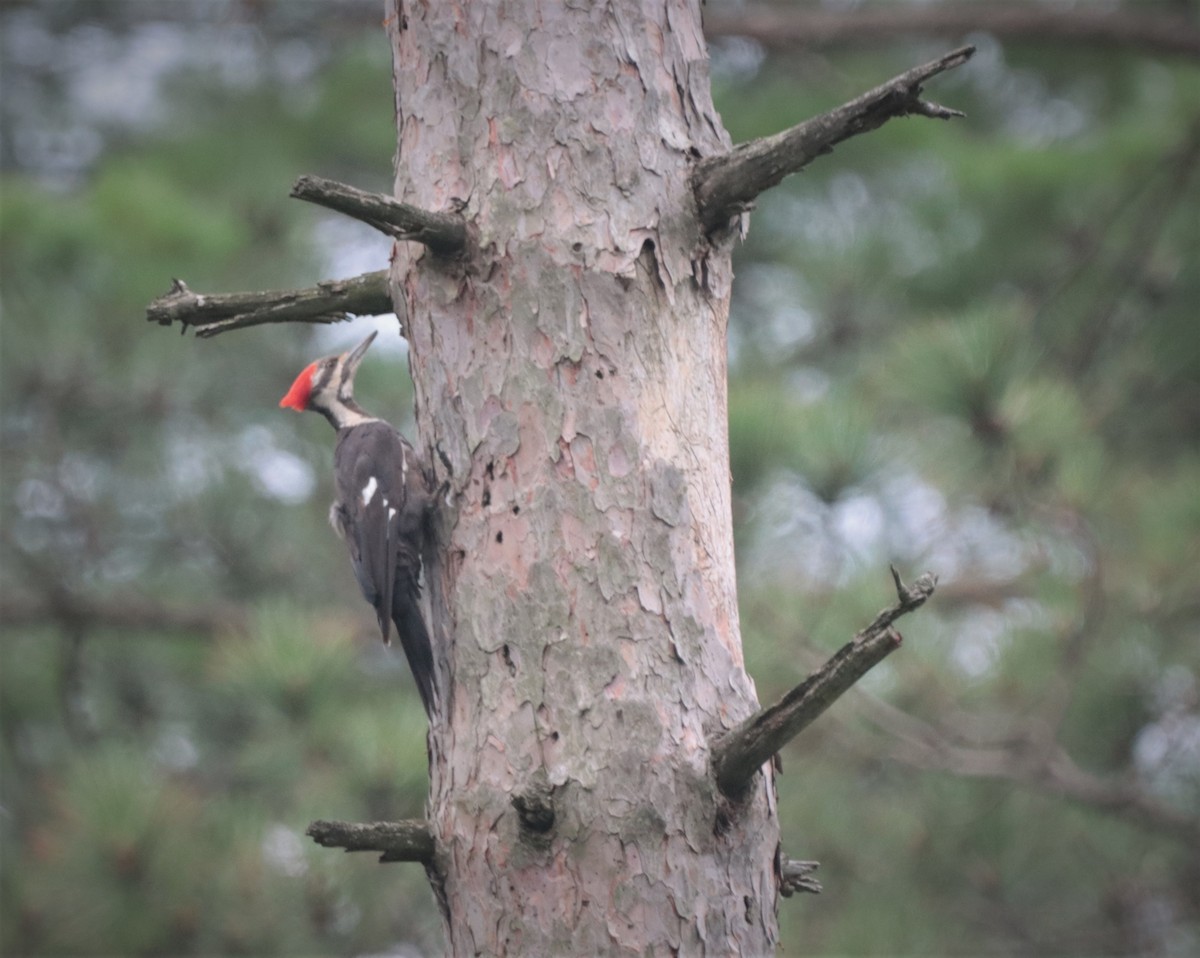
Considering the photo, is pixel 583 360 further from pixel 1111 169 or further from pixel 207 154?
pixel 207 154

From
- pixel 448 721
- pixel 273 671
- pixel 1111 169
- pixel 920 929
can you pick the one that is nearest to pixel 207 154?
pixel 273 671

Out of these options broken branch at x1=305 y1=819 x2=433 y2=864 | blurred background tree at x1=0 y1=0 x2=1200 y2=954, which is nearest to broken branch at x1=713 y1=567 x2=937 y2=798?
broken branch at x1=305 y1=819 x2=433 y2=864

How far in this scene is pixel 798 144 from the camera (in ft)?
6.97

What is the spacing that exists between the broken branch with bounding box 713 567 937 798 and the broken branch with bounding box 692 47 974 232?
0.66 m

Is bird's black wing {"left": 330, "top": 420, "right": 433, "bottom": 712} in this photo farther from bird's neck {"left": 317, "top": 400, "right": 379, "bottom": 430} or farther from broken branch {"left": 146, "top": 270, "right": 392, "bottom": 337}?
bird's neck {"left": 317, "top": 400, "right": 379, "bottom": 430}

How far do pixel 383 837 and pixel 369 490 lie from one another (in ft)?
4.54

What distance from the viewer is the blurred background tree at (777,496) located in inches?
162

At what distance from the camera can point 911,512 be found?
4504mm

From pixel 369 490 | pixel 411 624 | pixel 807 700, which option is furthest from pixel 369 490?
pixel 807 700

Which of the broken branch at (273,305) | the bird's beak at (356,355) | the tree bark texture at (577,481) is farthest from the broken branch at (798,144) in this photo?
the bird's beak at (356,355)

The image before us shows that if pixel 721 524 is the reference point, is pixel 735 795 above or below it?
below

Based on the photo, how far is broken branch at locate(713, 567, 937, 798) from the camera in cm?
179

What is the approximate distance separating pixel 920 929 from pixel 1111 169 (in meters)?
3.29

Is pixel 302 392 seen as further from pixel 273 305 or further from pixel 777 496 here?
pixel 273 305
